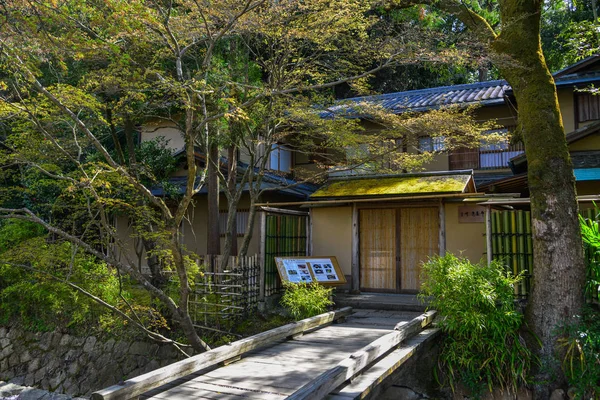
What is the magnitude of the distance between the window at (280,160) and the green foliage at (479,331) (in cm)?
1073

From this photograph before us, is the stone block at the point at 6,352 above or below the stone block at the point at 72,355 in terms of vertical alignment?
below

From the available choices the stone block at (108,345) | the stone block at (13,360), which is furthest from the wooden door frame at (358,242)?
the stone block at (13,360)

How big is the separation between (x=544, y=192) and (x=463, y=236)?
378 cm

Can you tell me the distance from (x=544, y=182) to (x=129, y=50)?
930cm

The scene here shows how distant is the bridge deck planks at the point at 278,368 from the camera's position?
5.65 m

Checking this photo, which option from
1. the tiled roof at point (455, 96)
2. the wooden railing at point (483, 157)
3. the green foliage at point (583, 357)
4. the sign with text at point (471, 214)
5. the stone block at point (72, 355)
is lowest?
the stone block at point (72, 355)

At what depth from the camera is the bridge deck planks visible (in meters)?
5.65

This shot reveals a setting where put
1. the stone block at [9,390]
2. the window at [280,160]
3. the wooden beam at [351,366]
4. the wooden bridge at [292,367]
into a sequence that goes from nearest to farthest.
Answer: the wooden beam at [351,366] → the wooden bridge at [292,367] → the stone block at [9,390] → the window at [280,160]

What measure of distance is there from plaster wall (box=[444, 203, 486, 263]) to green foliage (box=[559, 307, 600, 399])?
408 cm

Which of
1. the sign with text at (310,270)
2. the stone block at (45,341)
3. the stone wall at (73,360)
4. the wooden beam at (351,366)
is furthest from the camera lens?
the stone block at (45,341)

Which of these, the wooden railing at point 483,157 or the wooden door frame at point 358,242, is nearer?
the wooden door frame at point 358,242

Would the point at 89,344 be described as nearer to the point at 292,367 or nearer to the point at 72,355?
the point at 72,355

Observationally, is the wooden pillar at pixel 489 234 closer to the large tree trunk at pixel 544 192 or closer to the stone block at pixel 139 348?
the large tree trunk at pixel 544 192

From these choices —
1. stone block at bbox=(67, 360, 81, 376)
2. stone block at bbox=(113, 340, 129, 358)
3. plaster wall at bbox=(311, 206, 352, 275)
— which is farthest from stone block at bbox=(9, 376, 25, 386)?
plaster wall at bbox=(311, 206, 352, 275)
